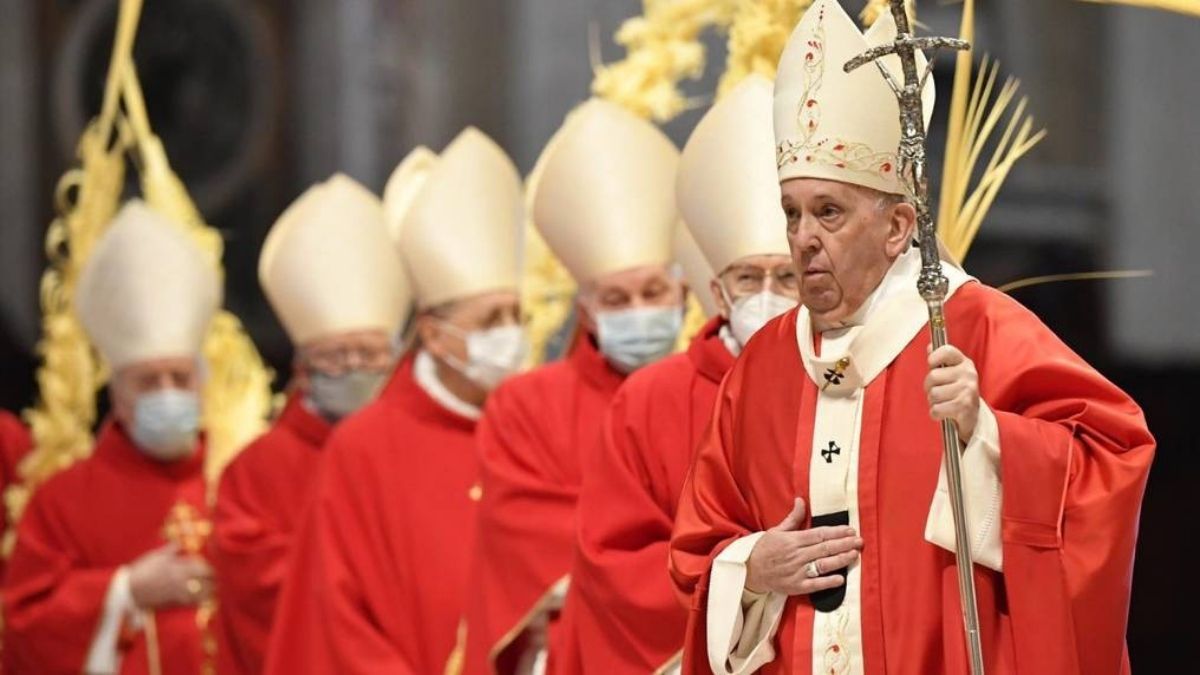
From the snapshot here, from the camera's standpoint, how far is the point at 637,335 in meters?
6.66

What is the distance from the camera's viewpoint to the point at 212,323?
9.48m

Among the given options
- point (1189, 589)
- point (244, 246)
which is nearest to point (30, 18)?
point (244, 246)

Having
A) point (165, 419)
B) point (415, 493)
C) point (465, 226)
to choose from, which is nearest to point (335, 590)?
point (415, 493)

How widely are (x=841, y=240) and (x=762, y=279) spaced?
1326 millimetres

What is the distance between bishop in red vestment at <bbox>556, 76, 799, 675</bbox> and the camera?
18.5ft

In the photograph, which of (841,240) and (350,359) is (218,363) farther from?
(841,240)

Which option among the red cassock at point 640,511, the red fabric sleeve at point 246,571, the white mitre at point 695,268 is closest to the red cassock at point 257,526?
the red fabric sleeve at point 246,571

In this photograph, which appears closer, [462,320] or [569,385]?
[569,385]

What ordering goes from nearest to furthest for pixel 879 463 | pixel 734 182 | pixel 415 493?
pixel 879 463, pixel 734 182, pixel 415 493

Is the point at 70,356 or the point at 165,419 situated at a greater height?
the point at 165,419

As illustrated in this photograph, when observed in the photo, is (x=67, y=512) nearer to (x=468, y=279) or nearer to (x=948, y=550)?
(x=468, y=279)

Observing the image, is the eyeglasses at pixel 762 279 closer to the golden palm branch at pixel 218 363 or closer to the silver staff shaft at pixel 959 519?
the silver staff shaft at pixel 959 519

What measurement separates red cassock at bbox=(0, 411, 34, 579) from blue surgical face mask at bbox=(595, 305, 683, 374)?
3.98 m

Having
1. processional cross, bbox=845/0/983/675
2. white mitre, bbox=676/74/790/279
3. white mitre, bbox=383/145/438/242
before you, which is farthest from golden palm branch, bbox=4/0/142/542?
processional cross, bbox=845/0/983/675
